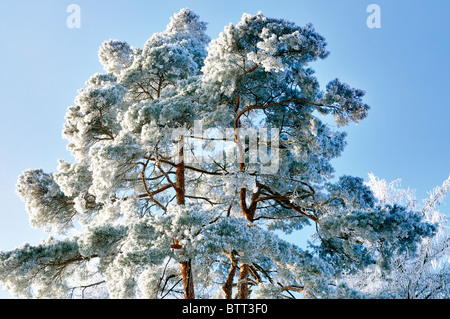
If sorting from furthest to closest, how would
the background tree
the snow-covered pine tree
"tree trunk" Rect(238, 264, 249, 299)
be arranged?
the background tree, "tree trunk" Rect(238, 264, 249, 299), the snow-covered pine tree

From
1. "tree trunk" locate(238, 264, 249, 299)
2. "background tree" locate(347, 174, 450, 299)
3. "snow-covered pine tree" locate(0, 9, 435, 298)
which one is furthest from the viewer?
"background tree" locate(347, 174, 450, 299)

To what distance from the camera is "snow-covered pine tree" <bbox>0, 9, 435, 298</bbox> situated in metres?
7.45

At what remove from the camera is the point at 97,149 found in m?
8.43

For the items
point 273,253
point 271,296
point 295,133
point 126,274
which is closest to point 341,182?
point 295,133

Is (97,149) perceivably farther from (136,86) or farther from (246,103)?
(246,103)

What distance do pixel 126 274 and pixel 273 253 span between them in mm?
3470

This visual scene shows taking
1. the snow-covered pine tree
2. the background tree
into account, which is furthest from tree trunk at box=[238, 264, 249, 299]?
the background tree

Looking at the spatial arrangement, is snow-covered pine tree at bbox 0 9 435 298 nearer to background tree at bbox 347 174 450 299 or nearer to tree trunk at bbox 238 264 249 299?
tree trunk at bbox 238 264 249 299

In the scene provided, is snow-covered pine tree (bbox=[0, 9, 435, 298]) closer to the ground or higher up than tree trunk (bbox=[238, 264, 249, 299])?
higher up

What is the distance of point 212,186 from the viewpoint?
12.4 metres

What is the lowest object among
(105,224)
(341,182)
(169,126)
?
(105,224)

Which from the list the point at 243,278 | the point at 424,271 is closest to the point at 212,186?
the point at 243,278

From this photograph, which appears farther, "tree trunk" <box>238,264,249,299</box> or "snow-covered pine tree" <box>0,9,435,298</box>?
"tree trunk" <box>238,264,249,299</box>

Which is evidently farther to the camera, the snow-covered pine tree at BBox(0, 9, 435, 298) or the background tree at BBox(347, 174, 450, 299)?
the background tree at BBox(347, 174, 450, 299)
